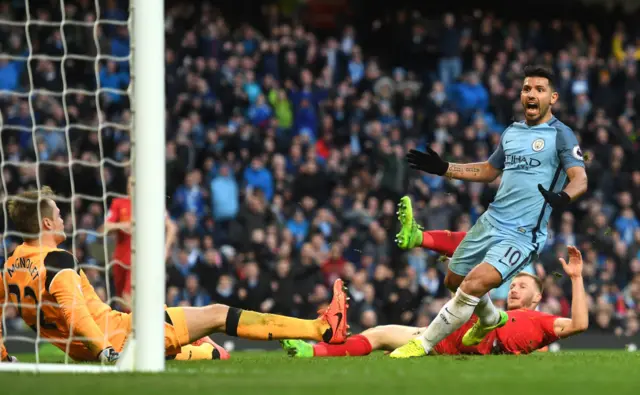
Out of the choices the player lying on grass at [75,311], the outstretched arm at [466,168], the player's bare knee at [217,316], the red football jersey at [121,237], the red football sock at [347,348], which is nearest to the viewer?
the player lying on grass at [75,311]

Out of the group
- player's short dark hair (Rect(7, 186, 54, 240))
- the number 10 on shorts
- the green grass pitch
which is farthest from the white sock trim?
player's short dark hair (Rect(7, 186, 54, 240))

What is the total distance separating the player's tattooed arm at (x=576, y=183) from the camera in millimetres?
8062

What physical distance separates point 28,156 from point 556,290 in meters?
7.21

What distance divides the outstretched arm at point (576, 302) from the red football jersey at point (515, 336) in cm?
17

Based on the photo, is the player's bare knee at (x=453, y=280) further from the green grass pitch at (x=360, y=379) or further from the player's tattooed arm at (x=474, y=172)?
the green grass pitch at (x=360, y=379)

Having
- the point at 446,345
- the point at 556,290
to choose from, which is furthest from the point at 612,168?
the point at 446,345

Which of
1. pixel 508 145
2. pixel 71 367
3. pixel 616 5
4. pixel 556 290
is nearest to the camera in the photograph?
pixel 71 367

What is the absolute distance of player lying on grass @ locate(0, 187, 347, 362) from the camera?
7.74 meters

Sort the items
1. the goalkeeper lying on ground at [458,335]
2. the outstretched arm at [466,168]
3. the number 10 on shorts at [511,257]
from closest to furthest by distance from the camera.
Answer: the number 10 on shorts at [511,257] < the outstretched arm at [466,168] < the goalkeeper lying on ground at [458,335]

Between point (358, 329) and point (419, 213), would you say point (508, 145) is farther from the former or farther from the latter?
point (419, 213)

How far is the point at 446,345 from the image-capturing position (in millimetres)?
9148

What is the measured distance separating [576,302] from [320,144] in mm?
9377

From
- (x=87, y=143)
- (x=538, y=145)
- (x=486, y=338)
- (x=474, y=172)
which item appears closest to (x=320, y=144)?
(x=87, y=143)

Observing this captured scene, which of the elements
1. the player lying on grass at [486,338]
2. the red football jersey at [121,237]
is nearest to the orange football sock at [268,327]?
the player lying on grass at [486,338]
